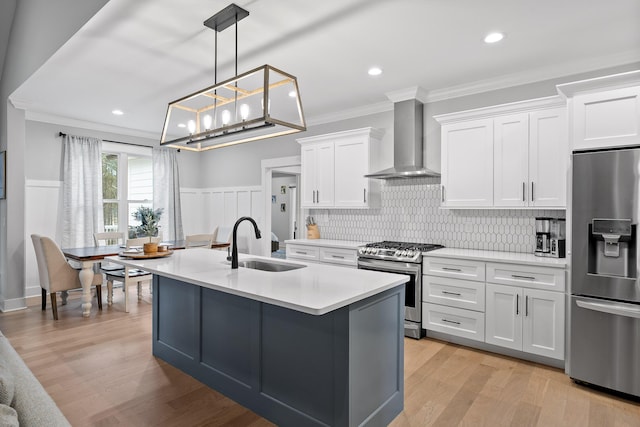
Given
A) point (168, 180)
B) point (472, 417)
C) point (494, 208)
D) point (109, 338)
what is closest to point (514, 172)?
point (494, 208)

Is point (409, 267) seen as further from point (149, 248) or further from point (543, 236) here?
point (149, 248)

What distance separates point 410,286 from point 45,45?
4156 mm

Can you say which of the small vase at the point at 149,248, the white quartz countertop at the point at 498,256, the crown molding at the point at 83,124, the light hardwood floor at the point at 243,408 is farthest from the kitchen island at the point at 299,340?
the crown molding at the point at 83,124

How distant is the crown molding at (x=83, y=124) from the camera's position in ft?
17.4

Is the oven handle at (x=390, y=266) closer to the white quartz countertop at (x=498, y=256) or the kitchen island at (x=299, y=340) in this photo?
the white quartz countertop at (x=498, y=256)

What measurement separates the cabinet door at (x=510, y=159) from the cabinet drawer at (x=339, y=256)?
163 centimetres

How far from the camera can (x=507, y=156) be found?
3.54 meters

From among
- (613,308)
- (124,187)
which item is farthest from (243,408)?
(124,187)

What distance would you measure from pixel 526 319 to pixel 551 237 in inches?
33.1

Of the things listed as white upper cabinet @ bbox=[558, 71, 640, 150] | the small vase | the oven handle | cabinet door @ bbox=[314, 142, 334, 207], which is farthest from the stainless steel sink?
white upper cabinet @ bbox=[558, 71, 640, 150]

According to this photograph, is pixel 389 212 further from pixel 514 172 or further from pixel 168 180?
pixel 168 180

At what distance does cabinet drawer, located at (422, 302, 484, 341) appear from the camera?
11.4 ft

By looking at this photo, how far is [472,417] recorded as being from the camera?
239 centimetres

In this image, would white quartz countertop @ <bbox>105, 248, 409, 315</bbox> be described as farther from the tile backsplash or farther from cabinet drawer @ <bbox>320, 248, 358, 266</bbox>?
the tile backsplash
